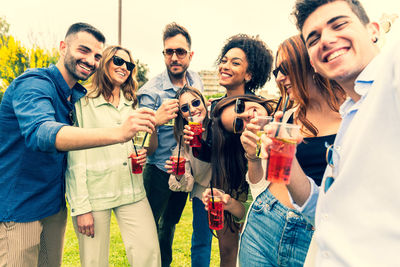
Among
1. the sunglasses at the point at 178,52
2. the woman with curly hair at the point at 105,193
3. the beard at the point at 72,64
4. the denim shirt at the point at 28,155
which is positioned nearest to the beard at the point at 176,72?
the sunglasses at the point at 178,52

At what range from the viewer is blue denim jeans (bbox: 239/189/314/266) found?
170 centimetres

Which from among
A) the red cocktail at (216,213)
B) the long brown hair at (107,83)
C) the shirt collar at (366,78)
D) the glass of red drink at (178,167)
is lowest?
the red cocktail at (216,213)

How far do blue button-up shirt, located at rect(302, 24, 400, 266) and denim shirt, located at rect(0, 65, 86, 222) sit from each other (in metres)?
2.02

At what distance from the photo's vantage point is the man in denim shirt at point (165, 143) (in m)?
3.60

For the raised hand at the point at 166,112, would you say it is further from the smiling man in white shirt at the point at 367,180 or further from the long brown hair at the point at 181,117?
the smiling man in white shirt at the point at 367,180

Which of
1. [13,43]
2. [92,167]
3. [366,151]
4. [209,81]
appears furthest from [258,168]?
[209,81]

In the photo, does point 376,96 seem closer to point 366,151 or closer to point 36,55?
point 366,151

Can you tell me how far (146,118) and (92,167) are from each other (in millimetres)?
1129

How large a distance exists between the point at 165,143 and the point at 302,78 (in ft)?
6.82

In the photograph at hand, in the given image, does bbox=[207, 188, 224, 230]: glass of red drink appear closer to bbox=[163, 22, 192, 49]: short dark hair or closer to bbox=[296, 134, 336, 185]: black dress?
bbox=[296, 134, 336, 185]: black dress

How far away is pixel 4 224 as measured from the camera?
2330 millimetres

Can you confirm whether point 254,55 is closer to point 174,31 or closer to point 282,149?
point 174,31

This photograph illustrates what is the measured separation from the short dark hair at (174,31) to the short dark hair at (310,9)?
2.39 meters

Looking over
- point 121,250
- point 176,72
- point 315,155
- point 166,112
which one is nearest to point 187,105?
point 166,112
